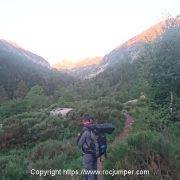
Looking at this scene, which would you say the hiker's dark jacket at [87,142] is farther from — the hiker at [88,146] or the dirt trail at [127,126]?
the dirt trail at [127,126]

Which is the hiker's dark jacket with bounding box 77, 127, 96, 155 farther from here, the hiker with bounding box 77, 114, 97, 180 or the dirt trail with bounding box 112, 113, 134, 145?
the dirt trail with bounding box 112, 113, 134, 145

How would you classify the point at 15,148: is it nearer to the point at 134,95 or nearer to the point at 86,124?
the point at 86,124

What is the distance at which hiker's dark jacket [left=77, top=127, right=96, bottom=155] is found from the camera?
28.8 feet

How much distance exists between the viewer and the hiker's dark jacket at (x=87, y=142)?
28.8ft

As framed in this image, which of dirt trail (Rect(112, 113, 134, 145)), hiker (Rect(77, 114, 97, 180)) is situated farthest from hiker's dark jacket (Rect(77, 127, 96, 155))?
dirt trail (Rect(112, 113, 134, 145))

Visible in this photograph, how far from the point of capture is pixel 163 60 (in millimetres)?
18672

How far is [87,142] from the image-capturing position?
878 cm

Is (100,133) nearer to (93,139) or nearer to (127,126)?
(93,139)

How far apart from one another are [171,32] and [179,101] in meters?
3.41

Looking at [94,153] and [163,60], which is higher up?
[163,60]

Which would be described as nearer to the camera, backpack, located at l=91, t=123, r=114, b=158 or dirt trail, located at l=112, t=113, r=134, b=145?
backpack, located at l=91, t=123, r=114, b=158

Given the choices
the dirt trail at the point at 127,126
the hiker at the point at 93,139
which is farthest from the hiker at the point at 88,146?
the dirt trail at the point at 127,126

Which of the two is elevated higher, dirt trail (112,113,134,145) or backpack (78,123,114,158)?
backpack (78,123,114,158)

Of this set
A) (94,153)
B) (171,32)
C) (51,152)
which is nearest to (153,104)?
(171,32)
